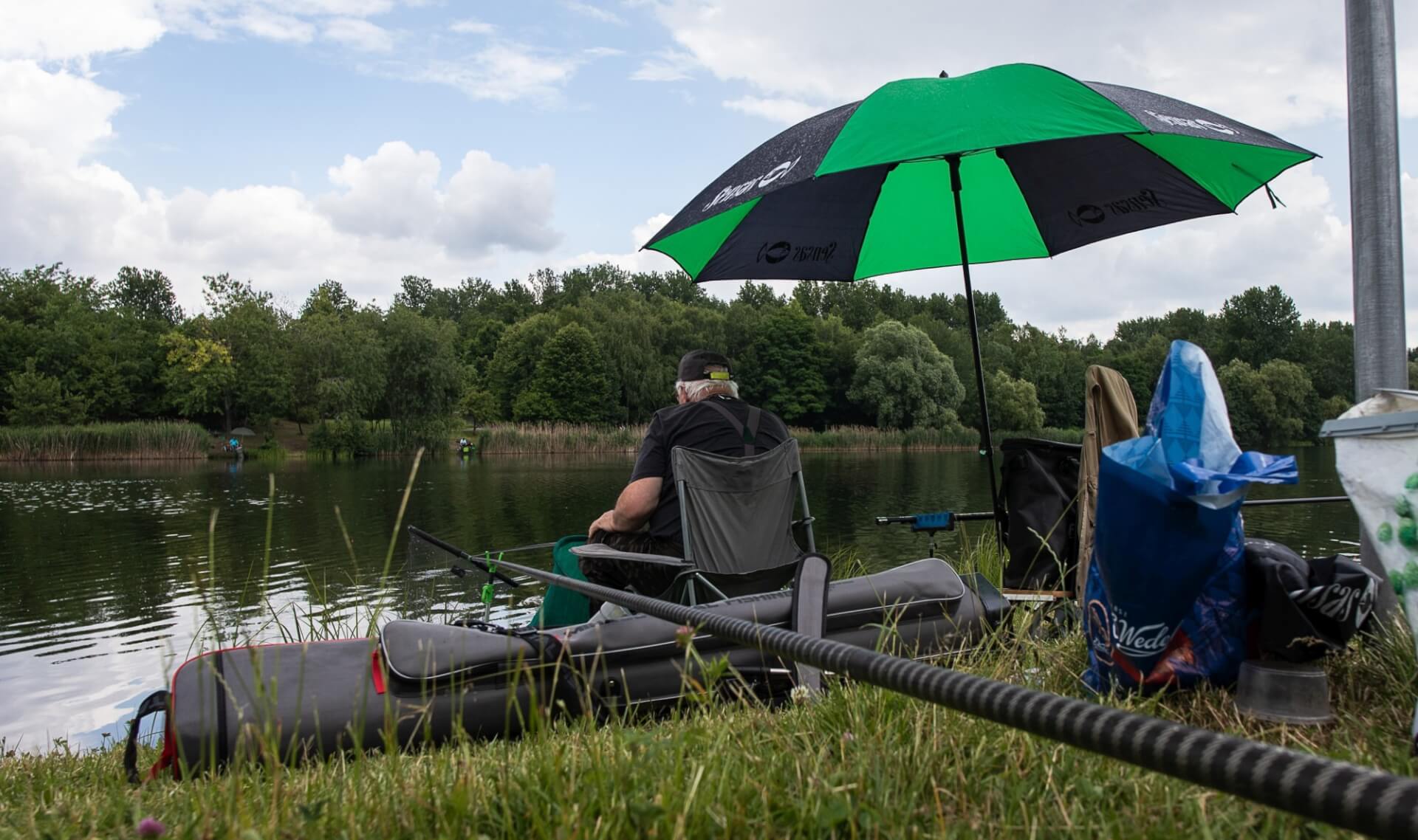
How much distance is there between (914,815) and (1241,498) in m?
1.03

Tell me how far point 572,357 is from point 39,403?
86.9ft

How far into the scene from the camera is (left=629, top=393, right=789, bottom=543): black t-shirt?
13.5ft

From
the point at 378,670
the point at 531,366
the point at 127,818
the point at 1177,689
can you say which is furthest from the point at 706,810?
the point at 531,366

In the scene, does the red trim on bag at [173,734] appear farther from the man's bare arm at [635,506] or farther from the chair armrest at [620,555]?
the man's bare arm at [635,506]

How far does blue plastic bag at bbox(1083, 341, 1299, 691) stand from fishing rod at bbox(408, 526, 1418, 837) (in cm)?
89

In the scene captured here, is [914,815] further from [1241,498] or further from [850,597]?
[850,597]

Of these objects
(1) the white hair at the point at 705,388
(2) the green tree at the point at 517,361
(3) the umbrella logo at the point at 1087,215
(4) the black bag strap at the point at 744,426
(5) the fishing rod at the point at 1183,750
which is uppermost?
(2) the green tree at the point at 517,361

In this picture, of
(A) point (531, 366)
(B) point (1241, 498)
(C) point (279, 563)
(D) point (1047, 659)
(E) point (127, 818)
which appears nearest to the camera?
(E) point (127, 818)

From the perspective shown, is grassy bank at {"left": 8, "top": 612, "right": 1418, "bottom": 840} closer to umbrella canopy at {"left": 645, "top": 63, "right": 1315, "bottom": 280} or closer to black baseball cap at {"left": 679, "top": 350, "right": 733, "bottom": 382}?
umbrella canopy at {"left": 645, "top": 63, "right": 1315, "bottom": 280}

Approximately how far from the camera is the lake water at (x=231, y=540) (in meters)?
6.62

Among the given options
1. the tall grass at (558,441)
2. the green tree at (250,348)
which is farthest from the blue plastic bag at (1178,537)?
the green tree at (250,348)

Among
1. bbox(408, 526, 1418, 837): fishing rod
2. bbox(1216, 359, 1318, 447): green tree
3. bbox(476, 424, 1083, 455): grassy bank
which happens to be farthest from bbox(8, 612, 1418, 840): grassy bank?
bbox(1216, 359, 1318, 447): green tree

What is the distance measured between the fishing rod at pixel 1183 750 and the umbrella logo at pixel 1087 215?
3799mm

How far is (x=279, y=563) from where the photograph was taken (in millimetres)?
11781
